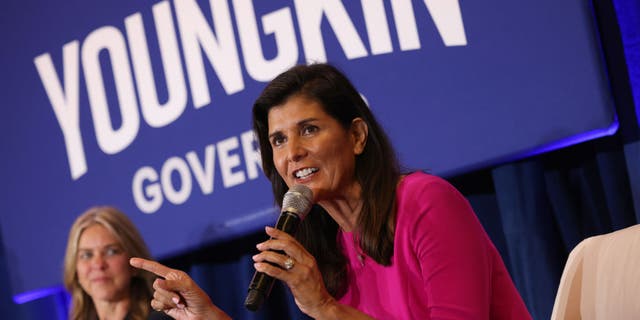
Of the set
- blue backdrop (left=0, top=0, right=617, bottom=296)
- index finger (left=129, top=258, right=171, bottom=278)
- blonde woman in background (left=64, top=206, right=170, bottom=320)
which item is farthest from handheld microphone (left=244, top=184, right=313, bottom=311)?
blonde woman in background (left=64, top=206, right=170, bottom=320)

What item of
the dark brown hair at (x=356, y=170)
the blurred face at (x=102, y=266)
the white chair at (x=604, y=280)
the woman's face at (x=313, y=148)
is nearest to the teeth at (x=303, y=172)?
the woman's face at (x=313, y=148)

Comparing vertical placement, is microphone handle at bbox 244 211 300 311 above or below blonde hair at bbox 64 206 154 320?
above

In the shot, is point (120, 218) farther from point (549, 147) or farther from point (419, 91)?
point (549, 147)

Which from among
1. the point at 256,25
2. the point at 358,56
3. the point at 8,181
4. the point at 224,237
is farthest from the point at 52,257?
the point at 358,56

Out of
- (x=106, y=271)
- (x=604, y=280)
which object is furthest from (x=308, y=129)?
(x=106, y=271)

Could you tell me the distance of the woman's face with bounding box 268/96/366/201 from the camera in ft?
5.65

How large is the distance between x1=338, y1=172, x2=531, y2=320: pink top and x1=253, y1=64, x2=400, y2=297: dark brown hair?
0.03m

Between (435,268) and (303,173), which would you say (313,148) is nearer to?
(303,173)

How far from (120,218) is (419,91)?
A: 107 centimetres

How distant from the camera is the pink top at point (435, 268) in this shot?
1.61 m

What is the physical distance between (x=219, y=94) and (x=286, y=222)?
1.59 metres

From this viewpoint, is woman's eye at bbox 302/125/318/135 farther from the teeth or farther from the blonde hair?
the blonde hair

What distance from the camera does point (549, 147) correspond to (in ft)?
7.39

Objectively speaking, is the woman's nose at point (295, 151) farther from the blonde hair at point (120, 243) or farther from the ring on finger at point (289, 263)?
the blonde hair at point (120, 243)
